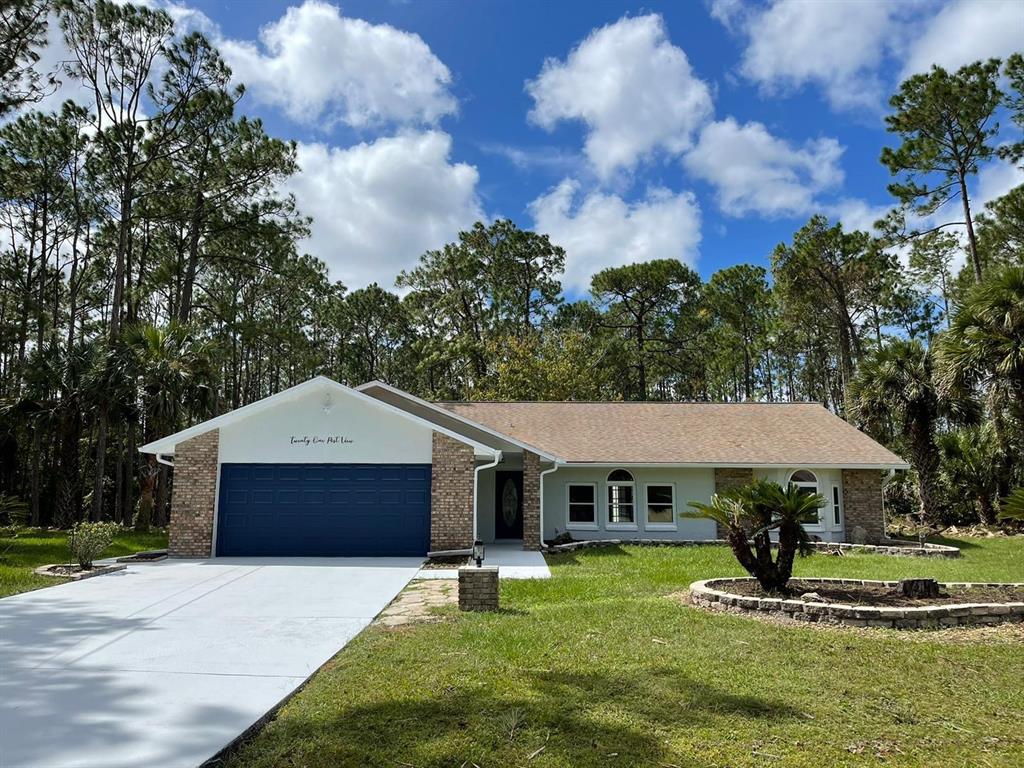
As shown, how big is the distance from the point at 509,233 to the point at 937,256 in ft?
74.3

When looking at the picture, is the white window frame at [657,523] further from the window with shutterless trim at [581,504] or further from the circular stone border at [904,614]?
the circular stone border at [904,614]

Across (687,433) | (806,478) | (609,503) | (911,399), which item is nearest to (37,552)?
(609,503)

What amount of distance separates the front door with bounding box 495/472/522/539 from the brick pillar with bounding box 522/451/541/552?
2.58 meters

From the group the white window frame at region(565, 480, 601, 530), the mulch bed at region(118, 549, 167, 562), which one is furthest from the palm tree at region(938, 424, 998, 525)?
the mulch bed at region(118, 549, 167, 562)

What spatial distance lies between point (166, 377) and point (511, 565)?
43.5 ft

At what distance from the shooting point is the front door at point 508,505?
19344 mm

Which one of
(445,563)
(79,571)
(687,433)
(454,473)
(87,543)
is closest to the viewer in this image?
(79,571)

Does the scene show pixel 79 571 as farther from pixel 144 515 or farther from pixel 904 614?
pixel 904 614

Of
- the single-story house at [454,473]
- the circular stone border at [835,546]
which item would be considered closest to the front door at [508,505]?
the single-story house at [454,473]

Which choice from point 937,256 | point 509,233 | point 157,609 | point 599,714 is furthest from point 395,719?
point 937,256

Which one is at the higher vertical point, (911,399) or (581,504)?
(911,399)

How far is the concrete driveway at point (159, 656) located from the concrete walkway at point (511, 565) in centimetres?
101

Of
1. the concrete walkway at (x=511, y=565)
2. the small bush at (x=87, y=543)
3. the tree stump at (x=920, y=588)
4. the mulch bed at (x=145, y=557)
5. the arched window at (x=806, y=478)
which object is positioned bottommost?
the concrete walkway at (x=511, y=565)

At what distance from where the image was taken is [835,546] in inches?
655
